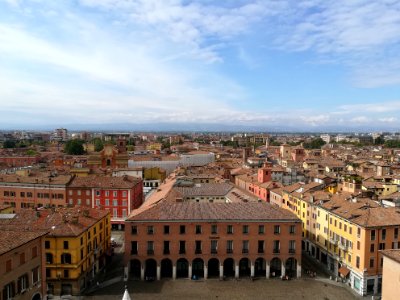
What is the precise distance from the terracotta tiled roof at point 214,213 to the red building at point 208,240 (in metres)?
0.12

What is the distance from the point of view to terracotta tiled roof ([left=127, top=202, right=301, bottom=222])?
153 ft

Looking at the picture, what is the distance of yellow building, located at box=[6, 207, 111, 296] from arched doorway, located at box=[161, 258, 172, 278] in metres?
8.11

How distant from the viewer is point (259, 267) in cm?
4881

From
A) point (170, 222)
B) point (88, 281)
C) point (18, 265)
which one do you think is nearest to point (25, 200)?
point (88, 281)

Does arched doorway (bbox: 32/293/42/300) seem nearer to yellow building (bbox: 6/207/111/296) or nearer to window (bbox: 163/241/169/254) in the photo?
yellow building (bbox: 6/207/111/296)

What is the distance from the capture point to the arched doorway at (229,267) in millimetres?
48088

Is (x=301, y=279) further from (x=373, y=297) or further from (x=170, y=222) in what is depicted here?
(x=170, y=222)

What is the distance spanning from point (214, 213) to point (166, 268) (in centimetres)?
893

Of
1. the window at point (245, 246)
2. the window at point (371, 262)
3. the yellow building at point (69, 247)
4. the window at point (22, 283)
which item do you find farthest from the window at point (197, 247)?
the window at point (22, 283)

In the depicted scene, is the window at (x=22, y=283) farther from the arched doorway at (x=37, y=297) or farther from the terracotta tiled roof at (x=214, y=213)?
the terracotta tiled roof at (x=214, y=213)

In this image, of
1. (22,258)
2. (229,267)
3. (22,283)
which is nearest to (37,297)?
(22,283)

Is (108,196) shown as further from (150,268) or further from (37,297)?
(37,297)

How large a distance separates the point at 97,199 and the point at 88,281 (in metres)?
26.6

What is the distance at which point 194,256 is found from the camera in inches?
1831
